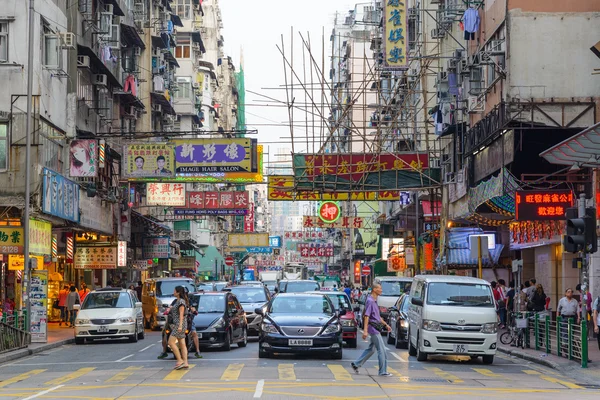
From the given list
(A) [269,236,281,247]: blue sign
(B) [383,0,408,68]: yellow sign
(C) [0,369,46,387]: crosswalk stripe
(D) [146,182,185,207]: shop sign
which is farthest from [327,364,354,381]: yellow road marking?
(A) [269,236,281,247]: blue sign

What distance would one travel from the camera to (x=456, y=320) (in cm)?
2266

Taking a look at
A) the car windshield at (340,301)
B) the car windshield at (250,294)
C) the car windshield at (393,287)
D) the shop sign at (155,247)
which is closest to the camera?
the car windshield at (340,301)

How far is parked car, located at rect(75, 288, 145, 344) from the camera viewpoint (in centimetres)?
3164

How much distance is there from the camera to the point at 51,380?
19203 mm

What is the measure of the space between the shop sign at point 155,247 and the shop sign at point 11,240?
29.2 meters

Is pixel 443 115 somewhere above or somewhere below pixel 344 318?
above

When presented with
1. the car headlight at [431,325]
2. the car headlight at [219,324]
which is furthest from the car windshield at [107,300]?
the car headlight at [431,325]

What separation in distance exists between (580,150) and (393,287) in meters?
14.9

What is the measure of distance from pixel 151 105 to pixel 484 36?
108 feet

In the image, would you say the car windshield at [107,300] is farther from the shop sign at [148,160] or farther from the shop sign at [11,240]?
the shop sign at [148,160]

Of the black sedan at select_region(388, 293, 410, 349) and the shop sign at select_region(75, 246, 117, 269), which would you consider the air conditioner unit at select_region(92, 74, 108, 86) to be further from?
the black sedan at select_region(388, 293, 410, 349)

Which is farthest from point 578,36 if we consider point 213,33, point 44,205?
point 213,33

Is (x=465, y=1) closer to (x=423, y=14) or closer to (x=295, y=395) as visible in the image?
(x=423, y=14)

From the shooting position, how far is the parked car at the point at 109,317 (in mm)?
31641
